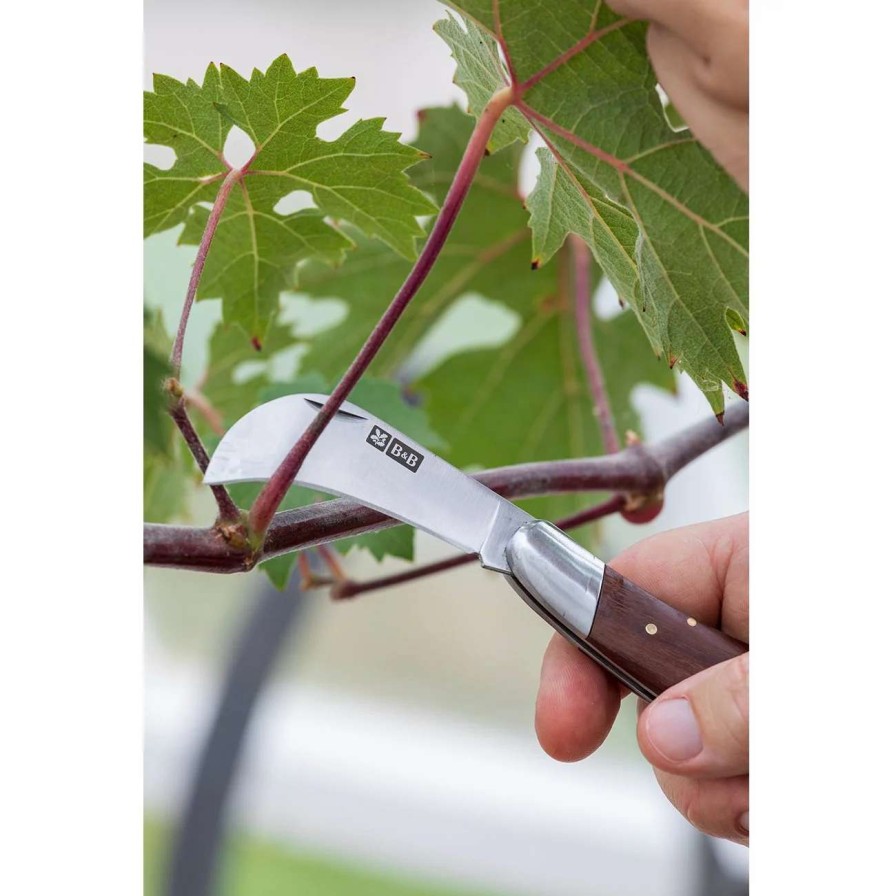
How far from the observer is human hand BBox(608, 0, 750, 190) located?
275 millimetres

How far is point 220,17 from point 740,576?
0.80 feet

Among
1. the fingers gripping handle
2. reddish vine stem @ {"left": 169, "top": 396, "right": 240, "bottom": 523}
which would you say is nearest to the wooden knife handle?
the fingers gripping handle

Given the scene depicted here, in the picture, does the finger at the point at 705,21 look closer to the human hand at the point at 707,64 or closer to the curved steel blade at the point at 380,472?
the human hand at the point at 707,64

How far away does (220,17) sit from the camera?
1.03 ft

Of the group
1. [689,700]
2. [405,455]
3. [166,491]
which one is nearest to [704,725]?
[689,700]

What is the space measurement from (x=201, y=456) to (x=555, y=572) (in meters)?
0.10

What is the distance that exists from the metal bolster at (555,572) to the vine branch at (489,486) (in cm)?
2

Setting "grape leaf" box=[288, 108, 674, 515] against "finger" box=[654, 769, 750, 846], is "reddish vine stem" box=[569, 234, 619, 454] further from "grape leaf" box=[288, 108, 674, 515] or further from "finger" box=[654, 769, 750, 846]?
"finger" box=[654, 769, 750, 846]

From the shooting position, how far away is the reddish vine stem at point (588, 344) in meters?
0.39

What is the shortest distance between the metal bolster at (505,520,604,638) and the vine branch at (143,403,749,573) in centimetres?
2

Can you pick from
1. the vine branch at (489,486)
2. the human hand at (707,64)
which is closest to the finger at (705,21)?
the human hand at (707,64)

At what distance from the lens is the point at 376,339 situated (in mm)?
269
